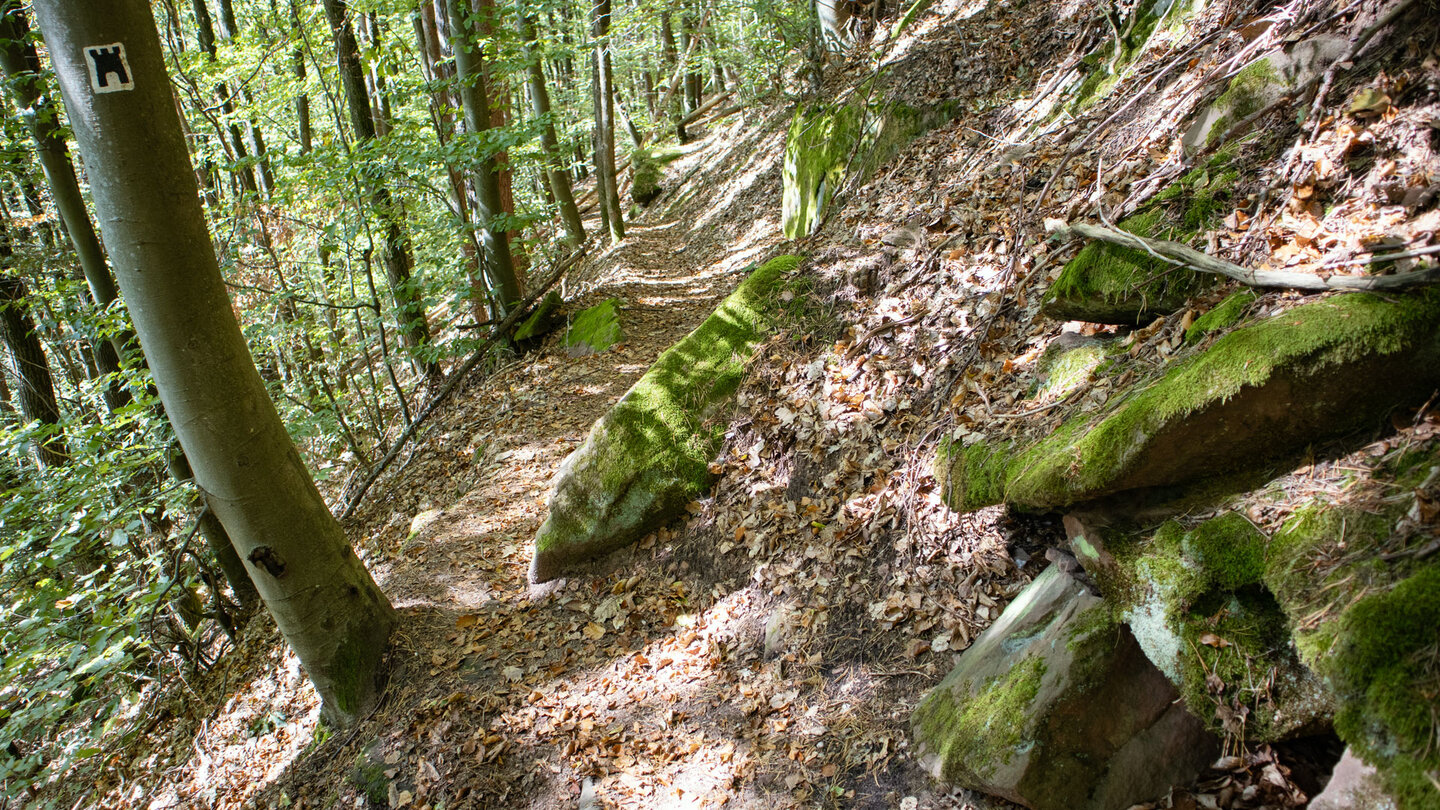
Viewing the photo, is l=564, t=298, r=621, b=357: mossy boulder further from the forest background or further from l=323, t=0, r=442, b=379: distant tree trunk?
l=323, t=0, r=442, b=379: distant tree trunk

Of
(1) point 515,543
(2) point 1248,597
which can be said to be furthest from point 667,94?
(2) point 1248,597

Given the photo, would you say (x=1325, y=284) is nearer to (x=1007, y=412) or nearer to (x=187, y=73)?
(x=1007, y=412)

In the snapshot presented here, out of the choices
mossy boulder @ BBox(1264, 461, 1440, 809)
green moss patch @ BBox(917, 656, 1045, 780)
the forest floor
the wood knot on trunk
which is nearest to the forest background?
the wood knot on trunk

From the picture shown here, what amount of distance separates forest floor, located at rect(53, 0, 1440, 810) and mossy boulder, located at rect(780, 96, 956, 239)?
1.34 ft

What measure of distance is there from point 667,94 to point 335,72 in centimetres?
1163

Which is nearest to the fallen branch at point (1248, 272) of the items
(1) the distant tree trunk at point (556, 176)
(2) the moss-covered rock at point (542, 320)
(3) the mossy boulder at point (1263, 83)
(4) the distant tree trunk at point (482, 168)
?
(3) the mossy boulder at point (1263, 83)

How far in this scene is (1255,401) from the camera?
2.54 meters

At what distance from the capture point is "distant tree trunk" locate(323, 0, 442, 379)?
8.77m

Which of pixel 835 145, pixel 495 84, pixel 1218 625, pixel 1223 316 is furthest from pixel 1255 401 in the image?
pixel 495 84

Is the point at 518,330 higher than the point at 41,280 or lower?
lower

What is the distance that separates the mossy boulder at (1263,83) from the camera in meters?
3.30

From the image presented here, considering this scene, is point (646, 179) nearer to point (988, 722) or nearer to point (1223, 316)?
point (1223, 316)

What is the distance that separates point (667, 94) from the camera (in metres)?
20.1

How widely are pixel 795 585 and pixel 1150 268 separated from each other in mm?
2589
